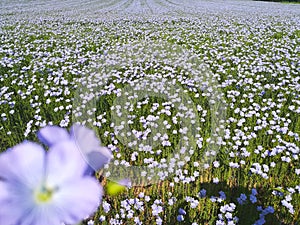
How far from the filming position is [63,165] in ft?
1.59

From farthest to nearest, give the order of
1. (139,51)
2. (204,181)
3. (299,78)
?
(139,51) → (299,78) → (204,181)

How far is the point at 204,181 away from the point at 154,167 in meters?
0.58

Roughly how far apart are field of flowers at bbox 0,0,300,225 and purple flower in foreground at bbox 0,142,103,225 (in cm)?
32

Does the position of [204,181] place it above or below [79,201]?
below

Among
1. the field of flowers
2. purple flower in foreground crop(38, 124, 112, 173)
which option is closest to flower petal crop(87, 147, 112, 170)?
purple flower in foreground crop(38, 124, 112, 173)

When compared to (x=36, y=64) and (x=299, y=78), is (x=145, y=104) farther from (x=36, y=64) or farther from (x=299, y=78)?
(x=36, y=64)

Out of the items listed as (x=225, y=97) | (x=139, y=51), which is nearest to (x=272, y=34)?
(x=139, y=51)

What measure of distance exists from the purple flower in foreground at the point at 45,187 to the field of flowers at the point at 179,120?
1.05ft

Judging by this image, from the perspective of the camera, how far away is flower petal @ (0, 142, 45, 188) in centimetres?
46

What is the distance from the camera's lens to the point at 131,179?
3.27m

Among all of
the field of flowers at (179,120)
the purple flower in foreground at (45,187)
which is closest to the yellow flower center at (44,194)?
the purple flower in foreground at (45,187)

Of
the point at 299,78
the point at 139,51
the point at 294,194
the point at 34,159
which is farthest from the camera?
the point at 139,51

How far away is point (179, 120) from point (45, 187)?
12.4 ft

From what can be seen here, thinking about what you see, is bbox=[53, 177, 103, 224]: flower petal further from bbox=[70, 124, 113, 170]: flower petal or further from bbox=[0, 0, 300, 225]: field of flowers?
bbox=[0, 0, 300, 225]: field of flowers
